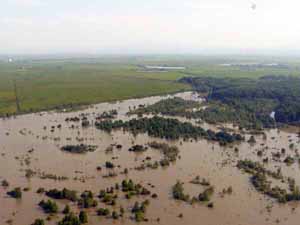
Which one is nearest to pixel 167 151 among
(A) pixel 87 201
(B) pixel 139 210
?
(B) pixel 139 210

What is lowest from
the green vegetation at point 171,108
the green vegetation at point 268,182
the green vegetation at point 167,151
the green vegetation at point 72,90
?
the green vegetation at point 268,182

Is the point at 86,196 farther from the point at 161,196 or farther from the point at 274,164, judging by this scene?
the point at 274,164

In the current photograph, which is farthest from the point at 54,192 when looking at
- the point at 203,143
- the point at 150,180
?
the point at 203,143

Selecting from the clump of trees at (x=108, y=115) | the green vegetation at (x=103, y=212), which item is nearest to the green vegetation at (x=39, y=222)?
the green vegetation at (x=103, y=212)

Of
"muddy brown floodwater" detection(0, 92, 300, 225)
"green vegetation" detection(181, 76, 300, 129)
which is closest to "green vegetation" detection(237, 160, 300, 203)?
"muddy brown floodwater" detection(0, 92, 300, 225)

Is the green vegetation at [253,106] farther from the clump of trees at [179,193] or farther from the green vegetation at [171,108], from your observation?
the clump of trees at [179,193]

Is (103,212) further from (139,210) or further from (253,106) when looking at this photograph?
(253,106)

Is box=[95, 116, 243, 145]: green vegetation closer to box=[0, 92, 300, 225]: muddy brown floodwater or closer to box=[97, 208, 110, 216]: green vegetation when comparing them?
box=[0, 92, 300, 225]: muddy brown floodwater
